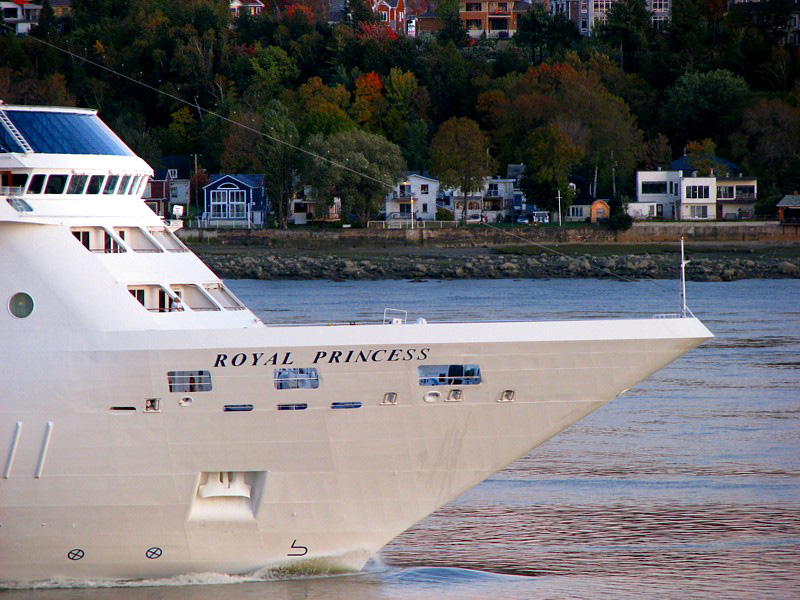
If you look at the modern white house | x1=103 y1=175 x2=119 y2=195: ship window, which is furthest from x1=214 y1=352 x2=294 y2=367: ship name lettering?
the modern white house

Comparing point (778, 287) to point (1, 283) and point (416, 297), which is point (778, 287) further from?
point (1, 283)

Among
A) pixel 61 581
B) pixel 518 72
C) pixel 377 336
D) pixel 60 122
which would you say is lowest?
pixel 61 581

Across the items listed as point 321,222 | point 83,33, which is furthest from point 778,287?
point 83,33

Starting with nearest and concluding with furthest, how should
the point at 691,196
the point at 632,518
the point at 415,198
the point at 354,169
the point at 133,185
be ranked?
the point at 133,185
the point at 632,518
the point at 354,169
the point at 691,196
the point at 415,198

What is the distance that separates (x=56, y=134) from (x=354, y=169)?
75016 mm

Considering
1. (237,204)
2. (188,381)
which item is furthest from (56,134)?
(237,204)

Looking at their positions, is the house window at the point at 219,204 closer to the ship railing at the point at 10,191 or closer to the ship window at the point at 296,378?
the ship railing at the point at 10,191

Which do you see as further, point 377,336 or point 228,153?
point 228,153

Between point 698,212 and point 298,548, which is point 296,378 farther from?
point 698,212

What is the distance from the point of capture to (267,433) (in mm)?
17250

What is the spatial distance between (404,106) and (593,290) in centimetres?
5011

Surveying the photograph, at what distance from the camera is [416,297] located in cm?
6034

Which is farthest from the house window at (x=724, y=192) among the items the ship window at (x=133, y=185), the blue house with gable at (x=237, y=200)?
the ship window at (x=133, y=185)

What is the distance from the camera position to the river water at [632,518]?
60.6ft
